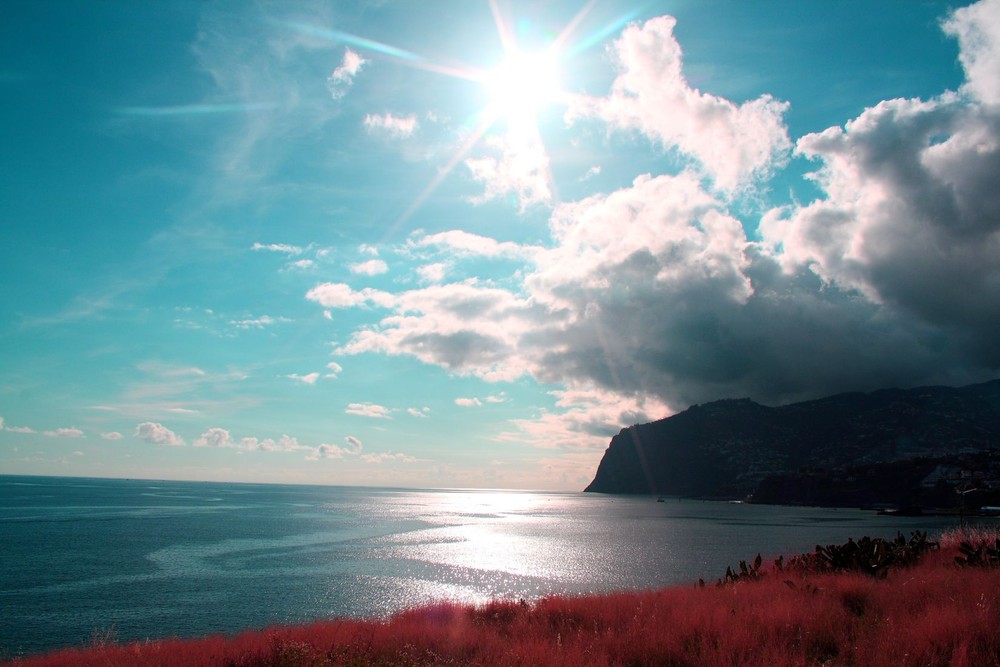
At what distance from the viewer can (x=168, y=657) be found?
39.5 feet

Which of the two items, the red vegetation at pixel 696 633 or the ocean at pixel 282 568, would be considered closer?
the red vegetation at pixel 696 633

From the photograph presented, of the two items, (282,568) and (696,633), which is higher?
(696,633)

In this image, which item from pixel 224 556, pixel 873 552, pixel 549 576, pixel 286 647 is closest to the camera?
pixel 286 647

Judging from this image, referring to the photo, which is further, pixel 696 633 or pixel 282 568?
pixel 282 568

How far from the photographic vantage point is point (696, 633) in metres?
11.2

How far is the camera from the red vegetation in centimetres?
948

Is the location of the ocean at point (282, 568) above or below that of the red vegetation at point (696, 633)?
below

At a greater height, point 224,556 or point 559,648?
point 559,648

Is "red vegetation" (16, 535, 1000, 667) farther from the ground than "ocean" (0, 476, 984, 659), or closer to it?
farther from the ground

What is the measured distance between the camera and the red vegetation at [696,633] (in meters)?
9.48

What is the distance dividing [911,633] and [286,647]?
1091 cm

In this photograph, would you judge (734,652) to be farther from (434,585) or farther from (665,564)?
(665,564)

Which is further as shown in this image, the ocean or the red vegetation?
the ocean

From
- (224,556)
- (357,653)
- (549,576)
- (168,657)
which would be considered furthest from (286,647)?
(224,556)
